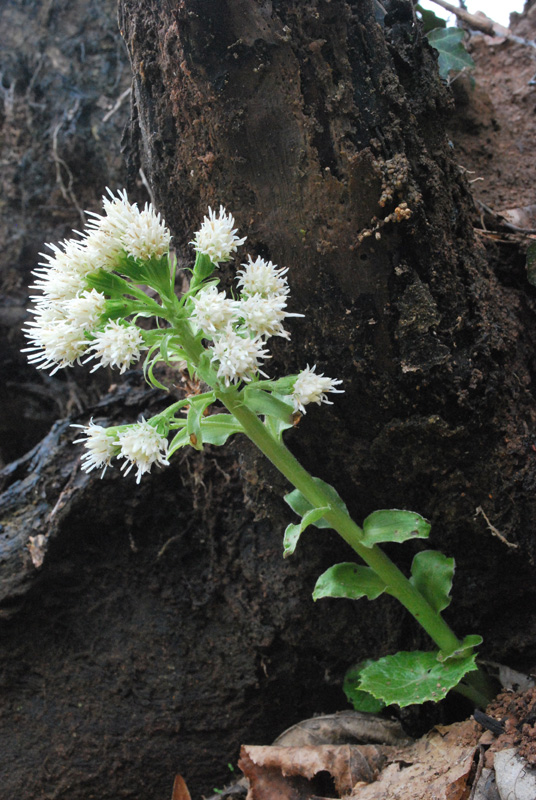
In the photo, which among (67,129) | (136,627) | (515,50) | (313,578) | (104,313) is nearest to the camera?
(104,313)

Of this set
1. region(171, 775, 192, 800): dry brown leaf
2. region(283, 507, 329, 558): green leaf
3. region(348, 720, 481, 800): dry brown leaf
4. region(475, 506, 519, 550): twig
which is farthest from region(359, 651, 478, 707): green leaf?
region(171, 775, 192, 800): dry brown leaf

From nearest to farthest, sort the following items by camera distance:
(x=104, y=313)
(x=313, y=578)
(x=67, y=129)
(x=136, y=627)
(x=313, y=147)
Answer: (x=104, y=313), (x=313, y=147), (x=313, y=578), (x=136, y=627), (x=67, y=129)

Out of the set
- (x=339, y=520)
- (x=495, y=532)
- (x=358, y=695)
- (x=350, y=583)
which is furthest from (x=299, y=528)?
(x=358, y=695)

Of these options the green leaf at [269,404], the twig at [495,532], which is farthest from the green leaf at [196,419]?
the twig at [495,532]

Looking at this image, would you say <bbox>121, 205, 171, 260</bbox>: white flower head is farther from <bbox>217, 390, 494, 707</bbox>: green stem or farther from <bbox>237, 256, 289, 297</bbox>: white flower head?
<bbox>217, 390, 494, 707</bbox>: green stem

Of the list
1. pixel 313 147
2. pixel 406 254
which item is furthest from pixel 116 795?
pixel 313 147

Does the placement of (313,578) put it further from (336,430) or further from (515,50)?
(515,50)
